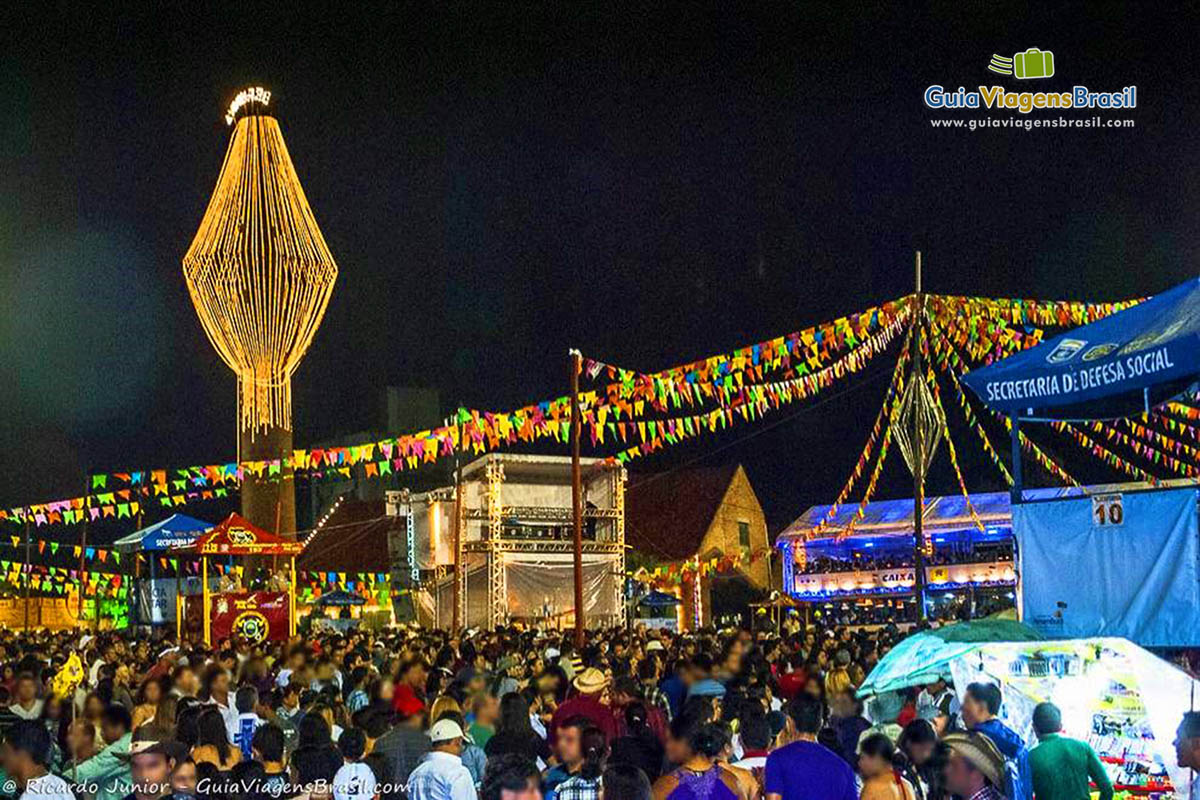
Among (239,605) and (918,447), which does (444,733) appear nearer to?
(918,447)

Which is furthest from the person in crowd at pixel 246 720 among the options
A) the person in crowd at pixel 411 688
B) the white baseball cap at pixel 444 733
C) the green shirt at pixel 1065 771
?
the green shirt at pixel 1065 771

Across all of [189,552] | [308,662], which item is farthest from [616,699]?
[189,552]

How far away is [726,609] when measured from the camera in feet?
192

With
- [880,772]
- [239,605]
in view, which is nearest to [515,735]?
[880,772]

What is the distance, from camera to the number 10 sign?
13.8m

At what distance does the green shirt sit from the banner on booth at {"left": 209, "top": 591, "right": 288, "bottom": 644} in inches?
949

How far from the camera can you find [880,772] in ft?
24.4

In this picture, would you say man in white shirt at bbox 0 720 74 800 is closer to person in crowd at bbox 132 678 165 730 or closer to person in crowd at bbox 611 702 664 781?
person in crowd at bbox 611 702 664 781

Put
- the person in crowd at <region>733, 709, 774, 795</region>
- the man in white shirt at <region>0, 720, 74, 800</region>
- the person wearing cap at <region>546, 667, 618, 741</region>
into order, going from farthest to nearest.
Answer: the person wearing cap at <region>546, 667, 618, 741</region>, the person in crowd at <region>733, 709, 774, 795</region>, the man in white shirt at <region>0, 720, 74, 800</region>

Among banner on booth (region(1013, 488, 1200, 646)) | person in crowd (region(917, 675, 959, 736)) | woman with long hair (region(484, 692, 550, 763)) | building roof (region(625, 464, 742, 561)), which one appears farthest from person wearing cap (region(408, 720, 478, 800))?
building roof (region(625, 464, 742, 561))

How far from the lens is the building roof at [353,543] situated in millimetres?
56500

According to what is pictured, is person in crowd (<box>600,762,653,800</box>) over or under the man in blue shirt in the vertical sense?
over

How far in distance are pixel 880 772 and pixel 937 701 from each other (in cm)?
420

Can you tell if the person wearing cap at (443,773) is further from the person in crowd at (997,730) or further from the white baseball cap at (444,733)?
the person in crowd at (997,730)
